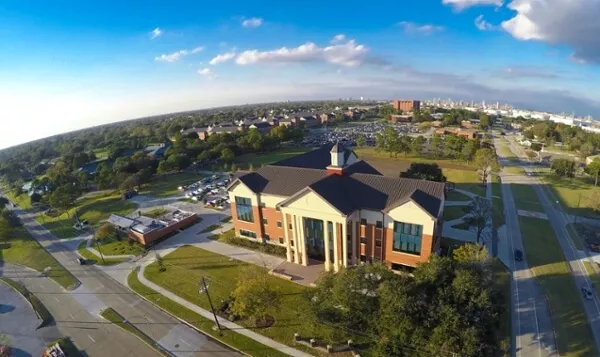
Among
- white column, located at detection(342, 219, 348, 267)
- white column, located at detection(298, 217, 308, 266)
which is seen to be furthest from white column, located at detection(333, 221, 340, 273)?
white column, located at detection(298, 217, 308, 266)

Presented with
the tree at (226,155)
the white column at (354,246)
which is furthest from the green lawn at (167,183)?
the white column at (354,246)

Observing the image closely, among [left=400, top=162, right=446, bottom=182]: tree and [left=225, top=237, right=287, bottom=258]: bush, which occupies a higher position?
[left=400, top=162, right=446, bottom=182]: tree

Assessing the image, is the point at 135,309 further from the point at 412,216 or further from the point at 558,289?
the point at 558,289

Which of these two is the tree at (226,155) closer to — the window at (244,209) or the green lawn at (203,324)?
the window at (244,209)

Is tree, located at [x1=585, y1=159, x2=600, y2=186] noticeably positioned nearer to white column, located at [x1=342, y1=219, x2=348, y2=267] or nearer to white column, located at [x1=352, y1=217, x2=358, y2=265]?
white column, located at [x1=352, y1=217, x2=358, y2=265]

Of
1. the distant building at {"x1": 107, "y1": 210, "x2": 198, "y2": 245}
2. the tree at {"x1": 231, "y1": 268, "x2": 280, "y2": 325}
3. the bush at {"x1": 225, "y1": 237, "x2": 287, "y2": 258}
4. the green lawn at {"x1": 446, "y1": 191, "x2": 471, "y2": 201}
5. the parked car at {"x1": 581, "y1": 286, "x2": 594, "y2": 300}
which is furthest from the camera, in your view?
the green lawn at {"x1": 446, "y1": 191, "x2": 471, "y2": 201}

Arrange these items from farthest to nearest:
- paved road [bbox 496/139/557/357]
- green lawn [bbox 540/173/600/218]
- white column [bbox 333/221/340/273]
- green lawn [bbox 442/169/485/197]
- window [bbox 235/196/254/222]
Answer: green lawn [bbox 442/169/485/197]
green lawn [bbox 540/173/600/218]
window [bbox 235/196/254/222]
white column [bbox 333/221/340/273]
paved road [bbox 496/139/557/357]

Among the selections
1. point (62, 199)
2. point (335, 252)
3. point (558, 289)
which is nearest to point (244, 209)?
point (335, 252)
